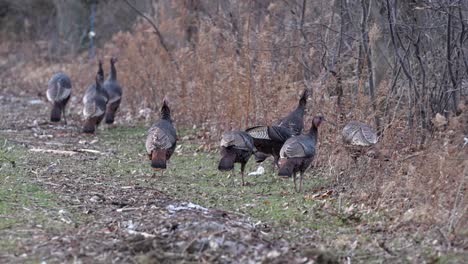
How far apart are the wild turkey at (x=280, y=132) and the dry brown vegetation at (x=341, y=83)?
42cm

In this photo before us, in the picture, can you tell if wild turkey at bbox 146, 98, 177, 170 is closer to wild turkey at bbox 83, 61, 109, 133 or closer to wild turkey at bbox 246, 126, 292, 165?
wild turkey at bbox 246, 126, 292, 165

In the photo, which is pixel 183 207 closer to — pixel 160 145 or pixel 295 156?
pixel 295 156

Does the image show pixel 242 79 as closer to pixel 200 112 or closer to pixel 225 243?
pixel 200 112

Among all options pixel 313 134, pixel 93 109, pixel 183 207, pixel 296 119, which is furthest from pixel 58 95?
pixel 183 207

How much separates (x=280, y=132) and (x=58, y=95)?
27.8 feet

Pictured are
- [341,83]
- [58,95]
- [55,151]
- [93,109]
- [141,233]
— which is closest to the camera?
[141,233]

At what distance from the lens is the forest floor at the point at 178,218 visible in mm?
7039

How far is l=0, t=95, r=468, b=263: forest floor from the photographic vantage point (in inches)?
277

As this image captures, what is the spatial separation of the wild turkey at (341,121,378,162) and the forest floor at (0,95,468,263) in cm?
59

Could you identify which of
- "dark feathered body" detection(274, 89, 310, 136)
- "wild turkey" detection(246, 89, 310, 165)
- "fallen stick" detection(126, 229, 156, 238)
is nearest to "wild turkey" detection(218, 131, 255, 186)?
"wild turkey" detection(246, 89, 310, 165)

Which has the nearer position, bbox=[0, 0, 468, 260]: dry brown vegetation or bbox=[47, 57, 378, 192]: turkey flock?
bbox=[0, 0, 468, 260]: dry brown vegetation

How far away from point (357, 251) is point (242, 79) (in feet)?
24.0

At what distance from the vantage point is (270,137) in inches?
471

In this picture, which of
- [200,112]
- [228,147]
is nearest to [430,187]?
[228,147]
